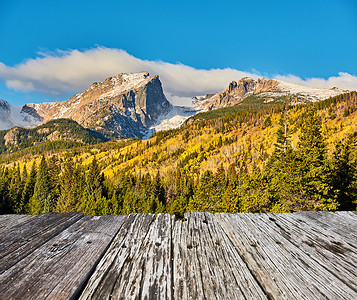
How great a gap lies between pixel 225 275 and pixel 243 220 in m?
1.13

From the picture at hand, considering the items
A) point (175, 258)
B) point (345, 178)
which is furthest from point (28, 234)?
point (345, 178)

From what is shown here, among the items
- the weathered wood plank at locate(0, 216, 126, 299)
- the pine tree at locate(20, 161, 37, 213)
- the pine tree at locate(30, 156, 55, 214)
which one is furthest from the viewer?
the pine tree at locate(20, 161, 37, 213)

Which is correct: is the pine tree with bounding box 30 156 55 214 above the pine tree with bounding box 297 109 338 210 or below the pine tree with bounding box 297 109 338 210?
below

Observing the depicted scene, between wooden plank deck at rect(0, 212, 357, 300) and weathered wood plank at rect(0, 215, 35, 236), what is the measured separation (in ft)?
0.07

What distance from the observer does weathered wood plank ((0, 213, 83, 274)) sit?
1.48m

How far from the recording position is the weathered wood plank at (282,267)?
123cm

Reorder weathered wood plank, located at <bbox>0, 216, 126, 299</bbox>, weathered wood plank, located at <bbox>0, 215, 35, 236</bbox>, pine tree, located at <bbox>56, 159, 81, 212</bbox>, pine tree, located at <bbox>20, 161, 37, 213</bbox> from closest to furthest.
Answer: weathered wood plank, located at <bbox>0, 216, 126, 299</bbox> → weathered wood plank, located at <bbox>0, 215, 35, 236</bbox> → pine tree, located at <bbox>56, 159, 81, 212</bbox> → pine tree, located at <bbox>20, 161, 37, 213</bbox>

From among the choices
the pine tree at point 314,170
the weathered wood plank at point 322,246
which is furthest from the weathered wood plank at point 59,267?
the pine tree at point 314,170

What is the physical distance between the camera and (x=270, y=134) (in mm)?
129375

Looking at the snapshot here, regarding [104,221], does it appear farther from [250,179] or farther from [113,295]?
[250,179]

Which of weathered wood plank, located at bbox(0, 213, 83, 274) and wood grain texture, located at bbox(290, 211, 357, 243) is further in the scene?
wood grain texture, located at bbox(290, 211, 357, 243)

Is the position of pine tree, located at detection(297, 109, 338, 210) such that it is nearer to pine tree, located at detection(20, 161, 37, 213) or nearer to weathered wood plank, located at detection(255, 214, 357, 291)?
weathered wood plank, located at detection(255, 214, 357, 291)

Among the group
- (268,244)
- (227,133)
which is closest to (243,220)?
(268,244)

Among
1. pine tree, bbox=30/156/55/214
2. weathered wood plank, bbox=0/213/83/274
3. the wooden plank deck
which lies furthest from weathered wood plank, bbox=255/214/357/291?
pine tree, bbox=30/156/55/214
